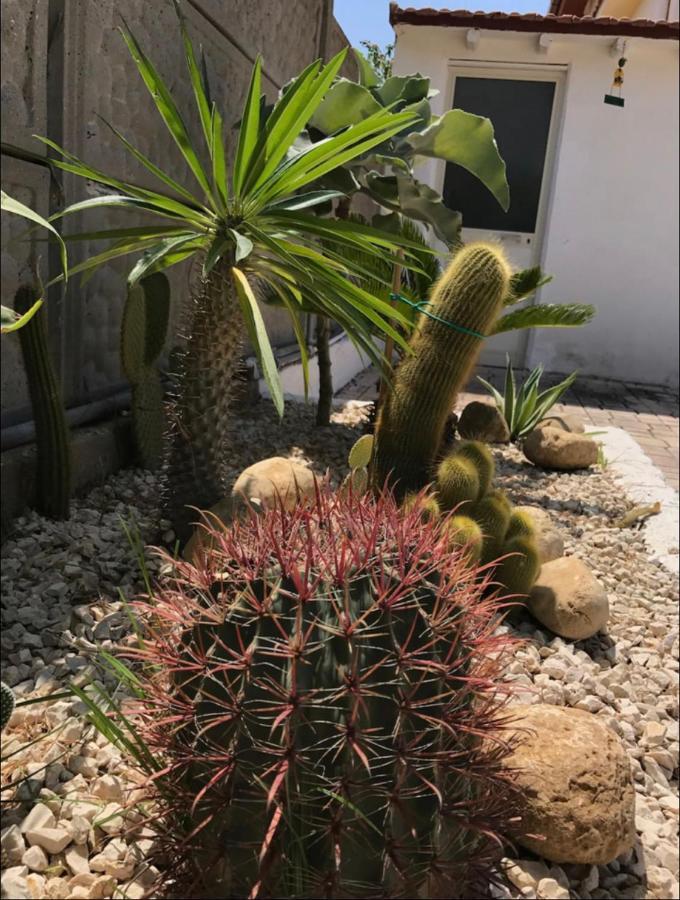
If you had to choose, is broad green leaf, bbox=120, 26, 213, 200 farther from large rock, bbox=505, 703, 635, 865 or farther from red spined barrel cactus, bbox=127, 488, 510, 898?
large rock, bbox=505, 703, 635, 865

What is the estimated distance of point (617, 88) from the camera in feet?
25.6

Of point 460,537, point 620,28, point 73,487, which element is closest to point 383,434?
point 460,537

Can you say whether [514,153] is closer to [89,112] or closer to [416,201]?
[416,201]

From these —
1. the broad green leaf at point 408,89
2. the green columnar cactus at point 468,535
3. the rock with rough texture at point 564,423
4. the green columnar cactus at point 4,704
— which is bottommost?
the rock with rough texture at point 564,423

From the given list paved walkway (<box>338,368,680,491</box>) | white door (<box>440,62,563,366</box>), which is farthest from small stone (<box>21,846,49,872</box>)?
white door (<box>440,62,563,366</box>)

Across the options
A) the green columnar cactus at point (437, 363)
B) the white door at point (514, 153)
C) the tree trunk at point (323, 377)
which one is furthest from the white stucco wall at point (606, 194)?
the green columnar cactus at point (437, 363)

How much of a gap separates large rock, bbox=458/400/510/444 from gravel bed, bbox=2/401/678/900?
3.97 feet

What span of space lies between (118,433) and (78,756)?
1.75 meters

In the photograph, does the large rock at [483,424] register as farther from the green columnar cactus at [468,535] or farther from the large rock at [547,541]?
the green columnar cactus at [468,535]

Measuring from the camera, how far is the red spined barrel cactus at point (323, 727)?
1026 mm

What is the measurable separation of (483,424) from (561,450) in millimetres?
514

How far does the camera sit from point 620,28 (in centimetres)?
744

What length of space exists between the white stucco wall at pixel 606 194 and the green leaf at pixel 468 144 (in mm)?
5046

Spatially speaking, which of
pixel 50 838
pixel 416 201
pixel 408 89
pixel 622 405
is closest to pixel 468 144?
pixel 416 201
